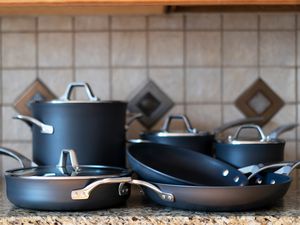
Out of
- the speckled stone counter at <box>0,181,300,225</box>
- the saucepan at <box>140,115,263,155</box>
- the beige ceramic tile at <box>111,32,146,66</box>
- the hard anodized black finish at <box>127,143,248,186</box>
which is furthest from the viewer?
the beige ceramic tile at <box>111,32,146,66</box>

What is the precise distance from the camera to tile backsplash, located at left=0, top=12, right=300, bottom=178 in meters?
1.40

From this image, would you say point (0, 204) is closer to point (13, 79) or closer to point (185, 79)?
point (13, 79)

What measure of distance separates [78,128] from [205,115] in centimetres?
48

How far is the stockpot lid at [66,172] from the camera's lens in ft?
2.82

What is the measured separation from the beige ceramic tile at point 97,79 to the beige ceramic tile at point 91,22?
0.13 m

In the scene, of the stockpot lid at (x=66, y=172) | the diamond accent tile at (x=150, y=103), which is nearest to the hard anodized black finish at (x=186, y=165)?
the stockpot lid at (x=66, y=172)

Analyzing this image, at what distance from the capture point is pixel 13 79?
1413 millimetres

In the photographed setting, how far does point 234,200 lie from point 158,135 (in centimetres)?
39

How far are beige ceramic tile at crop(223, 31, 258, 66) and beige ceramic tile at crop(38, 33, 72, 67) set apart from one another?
460mm

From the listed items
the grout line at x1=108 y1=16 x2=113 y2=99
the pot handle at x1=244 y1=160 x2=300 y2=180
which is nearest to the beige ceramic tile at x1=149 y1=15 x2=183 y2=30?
the grout line at x1=108 y1=16 x2=113 y2=99

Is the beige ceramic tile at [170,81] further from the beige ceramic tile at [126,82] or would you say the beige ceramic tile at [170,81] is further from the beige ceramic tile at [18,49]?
the beige ceramic tile at [18,49]

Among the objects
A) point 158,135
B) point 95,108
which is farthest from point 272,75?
point 95,108

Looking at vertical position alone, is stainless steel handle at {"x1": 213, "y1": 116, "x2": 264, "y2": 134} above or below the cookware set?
above

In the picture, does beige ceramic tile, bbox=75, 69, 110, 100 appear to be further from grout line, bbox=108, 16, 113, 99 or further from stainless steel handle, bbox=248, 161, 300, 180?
stainless steel handle, bbox=248, 161, 300, 180
